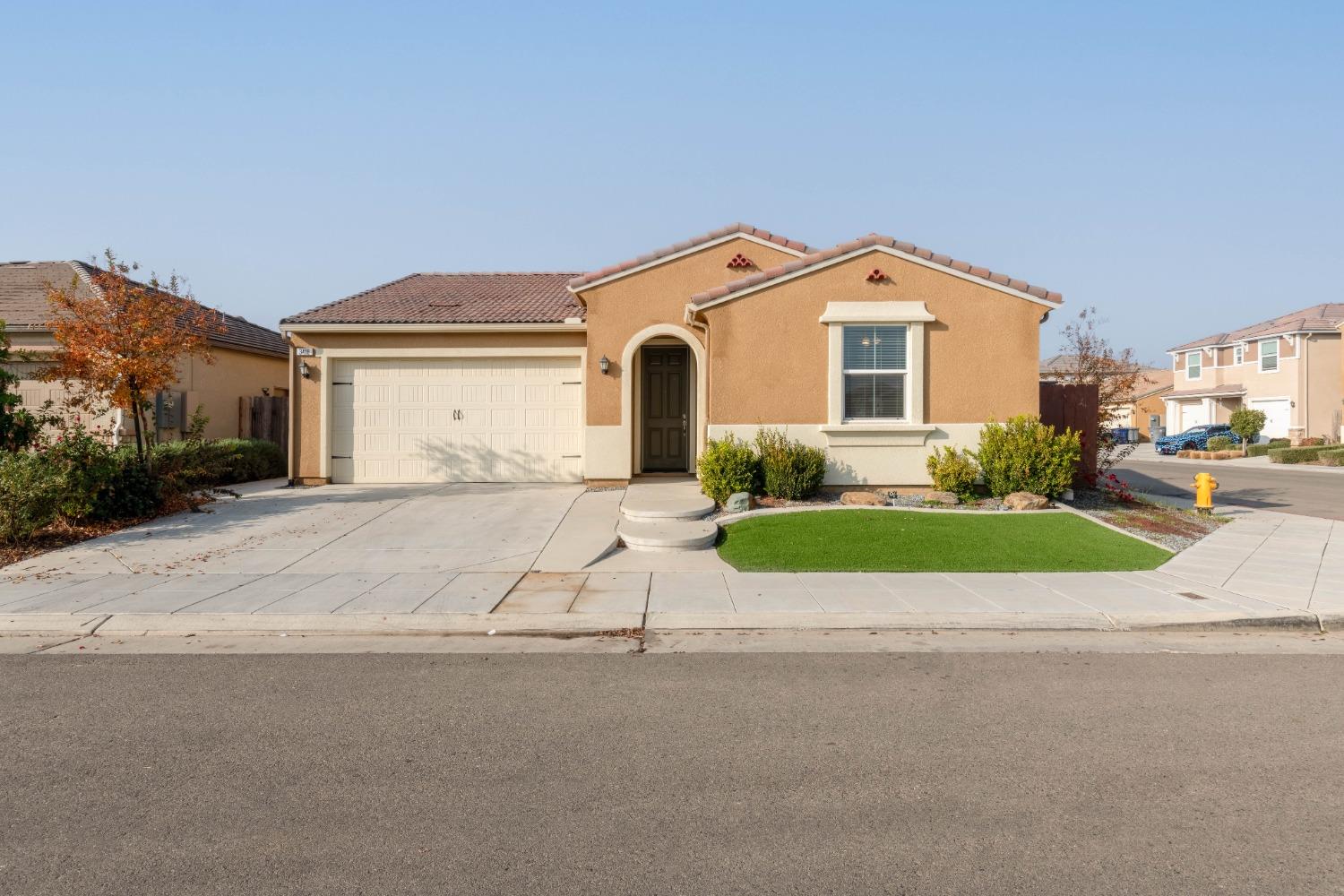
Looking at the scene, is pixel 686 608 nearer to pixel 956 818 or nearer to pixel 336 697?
pixel 336 697

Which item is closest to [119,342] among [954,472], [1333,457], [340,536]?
[340,536]

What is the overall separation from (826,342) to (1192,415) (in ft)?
149

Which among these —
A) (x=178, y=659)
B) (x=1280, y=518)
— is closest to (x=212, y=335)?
(x=178, y=659)

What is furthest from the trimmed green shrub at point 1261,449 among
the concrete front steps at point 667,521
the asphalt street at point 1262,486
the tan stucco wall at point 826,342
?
the concrete front steps at point 667,521

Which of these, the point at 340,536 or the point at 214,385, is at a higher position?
the point at 214,385

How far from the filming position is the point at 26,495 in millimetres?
10109

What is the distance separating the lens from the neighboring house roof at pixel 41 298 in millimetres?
17672

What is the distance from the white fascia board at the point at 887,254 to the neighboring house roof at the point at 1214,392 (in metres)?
38.6

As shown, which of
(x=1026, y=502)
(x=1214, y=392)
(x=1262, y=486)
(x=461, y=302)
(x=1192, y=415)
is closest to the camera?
(x=1026, y=502)

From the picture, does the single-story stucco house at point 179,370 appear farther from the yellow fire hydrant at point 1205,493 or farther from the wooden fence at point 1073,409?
the yellow fire hydrant at point 1205,493

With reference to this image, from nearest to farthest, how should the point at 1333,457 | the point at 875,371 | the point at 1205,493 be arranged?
the point at 875,371, the point at 1205,493, the point at 1333,457

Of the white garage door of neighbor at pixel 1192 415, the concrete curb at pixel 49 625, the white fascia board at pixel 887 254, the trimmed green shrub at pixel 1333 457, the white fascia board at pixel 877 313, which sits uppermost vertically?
the white fascia board at pixel 887 254

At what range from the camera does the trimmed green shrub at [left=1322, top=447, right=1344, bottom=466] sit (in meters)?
29.6

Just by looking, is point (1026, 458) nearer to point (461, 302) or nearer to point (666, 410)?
point (666, 410)
